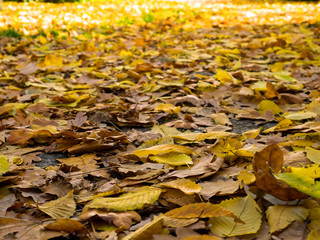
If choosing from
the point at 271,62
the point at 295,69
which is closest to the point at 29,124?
the point at 295,69

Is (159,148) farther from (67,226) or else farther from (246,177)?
(67,226)

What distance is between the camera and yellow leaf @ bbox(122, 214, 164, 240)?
2.77 feet

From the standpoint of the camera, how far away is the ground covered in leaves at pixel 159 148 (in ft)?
2.95

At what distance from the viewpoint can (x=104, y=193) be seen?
1.07 meters

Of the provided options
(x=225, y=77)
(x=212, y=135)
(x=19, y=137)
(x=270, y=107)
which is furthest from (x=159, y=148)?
(x=225, y=77)

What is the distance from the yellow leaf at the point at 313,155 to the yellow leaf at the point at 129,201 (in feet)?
1.67

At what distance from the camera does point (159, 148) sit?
1.34m

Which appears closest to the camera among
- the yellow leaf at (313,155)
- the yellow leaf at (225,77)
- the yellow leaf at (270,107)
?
the yellow leaf at (313,155)

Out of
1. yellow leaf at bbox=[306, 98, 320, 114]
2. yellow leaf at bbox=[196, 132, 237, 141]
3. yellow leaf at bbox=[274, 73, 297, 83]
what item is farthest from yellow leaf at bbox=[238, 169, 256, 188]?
yellow leaf at bbox=[274, 73, 297, 83]

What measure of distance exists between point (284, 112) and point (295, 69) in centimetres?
112

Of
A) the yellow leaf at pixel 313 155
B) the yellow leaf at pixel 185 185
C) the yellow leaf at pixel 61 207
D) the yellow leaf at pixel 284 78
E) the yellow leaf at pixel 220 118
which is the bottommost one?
the yellow leaf at pixel 61 207

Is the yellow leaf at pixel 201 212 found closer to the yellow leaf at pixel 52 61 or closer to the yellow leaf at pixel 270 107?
the yellow leaf at pixel 270 107

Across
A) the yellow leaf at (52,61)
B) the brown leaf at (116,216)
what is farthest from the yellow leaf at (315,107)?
the yellow leaf at (52,61)

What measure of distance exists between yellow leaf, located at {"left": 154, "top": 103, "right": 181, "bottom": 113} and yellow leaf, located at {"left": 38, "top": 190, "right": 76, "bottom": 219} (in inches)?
37.9
